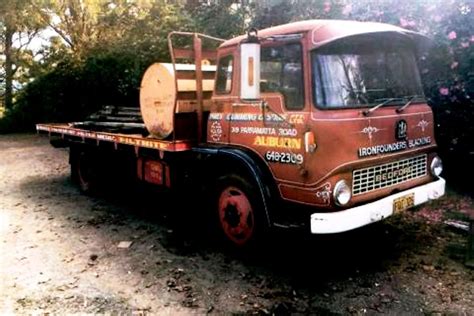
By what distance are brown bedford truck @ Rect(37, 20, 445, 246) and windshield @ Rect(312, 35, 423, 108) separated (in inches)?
0.4

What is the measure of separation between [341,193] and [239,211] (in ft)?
4.15

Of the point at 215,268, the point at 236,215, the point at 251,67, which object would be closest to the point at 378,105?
the point at 251,67

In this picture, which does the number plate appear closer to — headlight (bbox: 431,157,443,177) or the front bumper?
the front bumper

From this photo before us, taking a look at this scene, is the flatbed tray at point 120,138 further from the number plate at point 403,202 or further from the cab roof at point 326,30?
the number plate at point 403,202

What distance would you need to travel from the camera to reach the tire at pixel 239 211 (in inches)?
185

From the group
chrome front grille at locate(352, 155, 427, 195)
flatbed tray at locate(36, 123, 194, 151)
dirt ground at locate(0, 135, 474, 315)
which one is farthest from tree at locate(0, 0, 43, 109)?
chrome front grille at locate(352, 155, 427, 195)

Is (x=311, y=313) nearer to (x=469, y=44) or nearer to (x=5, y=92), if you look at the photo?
(x=469, y=44)

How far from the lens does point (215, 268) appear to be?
4.73 m

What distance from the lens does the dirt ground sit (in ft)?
13.1

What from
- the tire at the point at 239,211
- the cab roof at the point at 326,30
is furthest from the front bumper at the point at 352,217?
the cab roof at the point at 326,30

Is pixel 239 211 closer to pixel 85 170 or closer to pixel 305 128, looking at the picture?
pixel 305 128

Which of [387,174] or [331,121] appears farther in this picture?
[387,174]

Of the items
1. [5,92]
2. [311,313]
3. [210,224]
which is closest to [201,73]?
[210,224]

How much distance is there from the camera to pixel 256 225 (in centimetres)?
470
